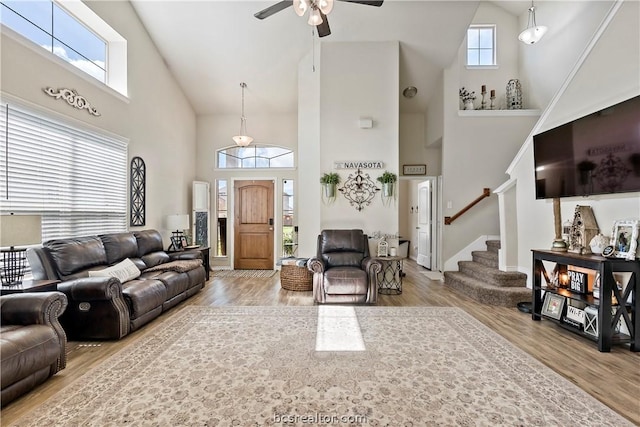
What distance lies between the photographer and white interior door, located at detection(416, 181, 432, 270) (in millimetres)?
6654

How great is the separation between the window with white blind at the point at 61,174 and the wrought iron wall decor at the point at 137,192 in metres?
0.15

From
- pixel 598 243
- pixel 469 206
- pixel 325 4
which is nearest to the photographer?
pixel 325 4

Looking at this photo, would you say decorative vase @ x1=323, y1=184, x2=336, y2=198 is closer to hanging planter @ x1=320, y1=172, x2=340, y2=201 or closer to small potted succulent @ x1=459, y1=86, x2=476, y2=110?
hanging planter @ x1=320, y1=172, x2=340, y2=201

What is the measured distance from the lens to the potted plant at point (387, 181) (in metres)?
5.05

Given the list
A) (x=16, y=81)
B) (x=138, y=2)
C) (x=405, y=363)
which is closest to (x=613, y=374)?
(x=405, y=363)

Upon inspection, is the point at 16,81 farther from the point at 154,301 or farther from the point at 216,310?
the point at 216,310

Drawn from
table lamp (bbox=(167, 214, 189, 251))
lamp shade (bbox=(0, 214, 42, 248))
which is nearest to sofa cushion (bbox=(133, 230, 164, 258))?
table lamp (bbox=(167, 214, 189, 251))

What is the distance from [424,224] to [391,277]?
8.36ft

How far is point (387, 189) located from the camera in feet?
16.7

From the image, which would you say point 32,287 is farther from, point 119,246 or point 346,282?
point 346,282

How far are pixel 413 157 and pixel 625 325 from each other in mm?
4511

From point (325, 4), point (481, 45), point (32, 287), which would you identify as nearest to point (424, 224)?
point (481, 45)

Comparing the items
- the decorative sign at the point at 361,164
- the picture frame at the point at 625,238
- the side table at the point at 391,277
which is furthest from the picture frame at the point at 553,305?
the decorative sign at the point at 361,164

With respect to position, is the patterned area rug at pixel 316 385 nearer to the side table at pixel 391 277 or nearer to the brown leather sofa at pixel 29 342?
the brown leather sofa at pixel 29 342
